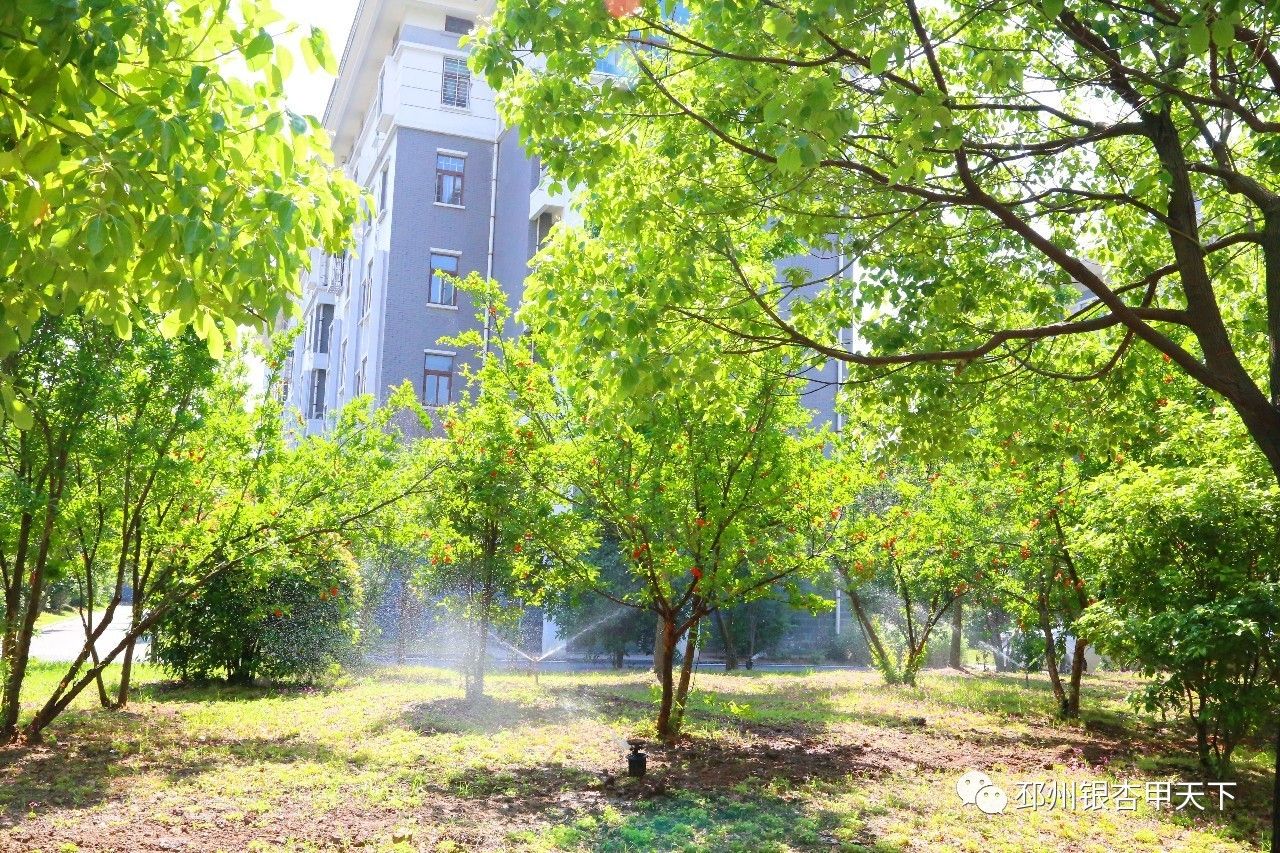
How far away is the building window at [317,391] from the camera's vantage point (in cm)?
3788

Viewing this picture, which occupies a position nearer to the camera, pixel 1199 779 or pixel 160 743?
pixel 1199 779

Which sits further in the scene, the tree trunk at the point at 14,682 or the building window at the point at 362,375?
the building window at the point at 362,375

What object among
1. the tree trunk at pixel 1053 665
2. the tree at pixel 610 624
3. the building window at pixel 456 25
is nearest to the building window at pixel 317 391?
the building window at pixel 456 25

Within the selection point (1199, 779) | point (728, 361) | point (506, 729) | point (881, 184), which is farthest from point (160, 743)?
point (1199, 779)

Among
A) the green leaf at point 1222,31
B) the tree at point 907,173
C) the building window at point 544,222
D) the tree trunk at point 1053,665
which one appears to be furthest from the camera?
the building window at point 544,222

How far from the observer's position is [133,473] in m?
9.51

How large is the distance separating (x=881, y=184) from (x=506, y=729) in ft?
23.8

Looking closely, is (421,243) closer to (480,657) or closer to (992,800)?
(480,657)

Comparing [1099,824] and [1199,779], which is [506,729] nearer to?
[1099,824]

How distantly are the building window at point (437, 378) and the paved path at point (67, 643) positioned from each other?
882 centimetres

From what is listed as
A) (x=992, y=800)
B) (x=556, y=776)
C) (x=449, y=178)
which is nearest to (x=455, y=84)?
(x=449, y=178)

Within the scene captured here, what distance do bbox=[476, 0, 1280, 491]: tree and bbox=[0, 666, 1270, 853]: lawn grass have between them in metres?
3.19

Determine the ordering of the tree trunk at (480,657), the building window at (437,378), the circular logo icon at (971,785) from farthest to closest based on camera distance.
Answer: the building window at (437,378)
the tree trunk at (480,657)
the circular logo icon at (971,785)

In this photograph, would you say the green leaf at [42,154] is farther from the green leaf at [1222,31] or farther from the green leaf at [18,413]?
the green leaf at [1222,31]
